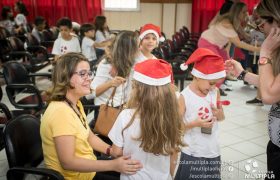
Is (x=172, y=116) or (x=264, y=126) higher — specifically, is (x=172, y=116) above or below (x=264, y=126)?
above

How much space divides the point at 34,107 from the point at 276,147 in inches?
99.3

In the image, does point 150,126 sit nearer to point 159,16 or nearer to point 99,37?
point 99,37

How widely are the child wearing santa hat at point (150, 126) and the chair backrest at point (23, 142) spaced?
61cm

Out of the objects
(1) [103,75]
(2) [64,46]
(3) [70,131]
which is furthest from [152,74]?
(2) [64,46]

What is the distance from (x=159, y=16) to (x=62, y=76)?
7.87 meters

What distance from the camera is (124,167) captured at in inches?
63.7

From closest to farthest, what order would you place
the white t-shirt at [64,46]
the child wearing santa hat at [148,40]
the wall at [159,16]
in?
the child wearing santa hat at [148,40], the white t-shirt at [64,46], the wall at [159,16]

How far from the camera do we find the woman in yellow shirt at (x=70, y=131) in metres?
1.73

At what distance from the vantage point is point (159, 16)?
9.45 metres

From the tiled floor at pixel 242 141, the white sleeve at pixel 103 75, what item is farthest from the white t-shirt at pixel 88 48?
the white sleeve at pixel 103 75

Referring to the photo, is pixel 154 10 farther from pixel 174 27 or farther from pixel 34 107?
pixel 34 107

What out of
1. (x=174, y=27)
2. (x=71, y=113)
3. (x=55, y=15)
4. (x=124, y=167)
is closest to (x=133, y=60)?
(x=71, y=113)

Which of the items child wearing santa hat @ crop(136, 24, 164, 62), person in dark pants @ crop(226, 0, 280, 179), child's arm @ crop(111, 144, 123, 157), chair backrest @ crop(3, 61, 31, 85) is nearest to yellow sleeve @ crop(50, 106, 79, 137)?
child's arm @ crop(111, 144, 123, 157)

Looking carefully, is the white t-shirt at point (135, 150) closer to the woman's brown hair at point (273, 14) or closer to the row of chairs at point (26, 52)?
the woman's brown hair at point (273, 14)
